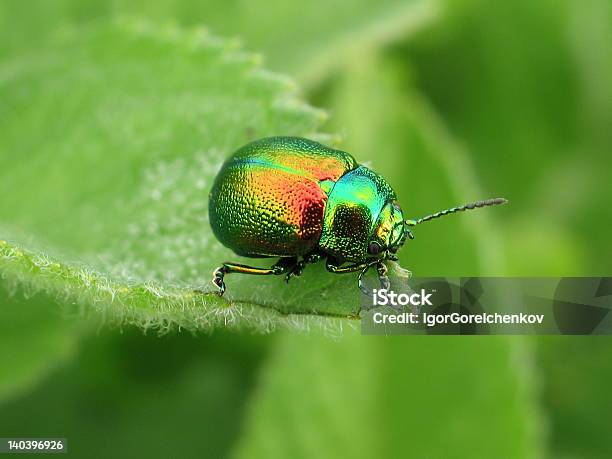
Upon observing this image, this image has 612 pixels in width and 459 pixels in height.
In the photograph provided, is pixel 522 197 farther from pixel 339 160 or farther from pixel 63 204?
pixel 63 204

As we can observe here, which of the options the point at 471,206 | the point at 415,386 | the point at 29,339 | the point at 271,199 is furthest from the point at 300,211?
the point at 29,339

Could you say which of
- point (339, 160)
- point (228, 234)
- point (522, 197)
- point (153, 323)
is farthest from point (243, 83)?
point (522, 197)

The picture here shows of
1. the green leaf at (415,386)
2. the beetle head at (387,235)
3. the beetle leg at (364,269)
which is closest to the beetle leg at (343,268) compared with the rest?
the beetle leg at (364,269)

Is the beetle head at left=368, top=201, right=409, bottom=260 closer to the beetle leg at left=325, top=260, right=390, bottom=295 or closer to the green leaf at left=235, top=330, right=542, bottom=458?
the beetle leg at left=325, top=260, right=390, bottom=295

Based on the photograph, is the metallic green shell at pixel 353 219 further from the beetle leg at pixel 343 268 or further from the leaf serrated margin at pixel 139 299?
the leaf serrated margin at pixel 139 299

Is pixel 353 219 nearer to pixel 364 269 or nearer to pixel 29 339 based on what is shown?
pixel 364 269

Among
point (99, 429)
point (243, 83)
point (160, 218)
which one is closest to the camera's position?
point (160, 218)
